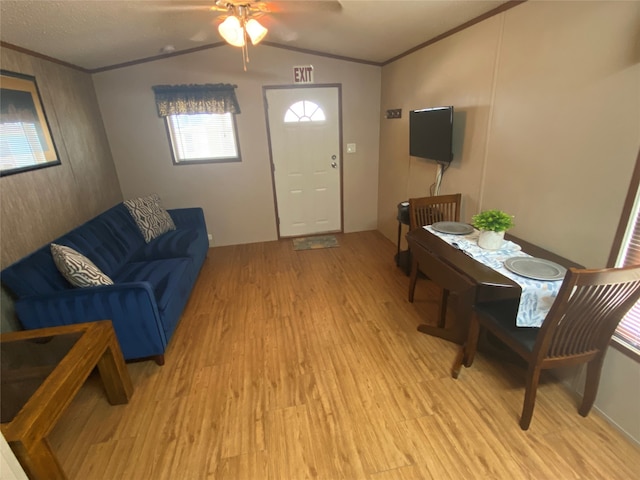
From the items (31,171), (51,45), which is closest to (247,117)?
(51,45)

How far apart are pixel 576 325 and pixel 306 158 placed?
11.1ft

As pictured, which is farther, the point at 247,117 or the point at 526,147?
the point at 247,117

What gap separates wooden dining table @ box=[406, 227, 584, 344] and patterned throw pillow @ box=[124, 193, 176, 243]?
2.63 meters

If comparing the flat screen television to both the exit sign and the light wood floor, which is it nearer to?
the light wood floor

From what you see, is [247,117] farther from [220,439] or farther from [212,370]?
[220,439]

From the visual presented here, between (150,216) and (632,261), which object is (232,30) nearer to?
(150,216)

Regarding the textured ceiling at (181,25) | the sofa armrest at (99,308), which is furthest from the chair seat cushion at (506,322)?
the sofa armrest at (99,308)

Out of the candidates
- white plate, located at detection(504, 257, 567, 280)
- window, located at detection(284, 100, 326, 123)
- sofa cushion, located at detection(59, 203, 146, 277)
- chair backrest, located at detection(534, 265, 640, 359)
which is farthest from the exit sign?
chair backrest, located at detection(534, 265, 640, 359)

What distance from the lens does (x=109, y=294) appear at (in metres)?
1.98

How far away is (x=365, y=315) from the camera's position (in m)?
2.70

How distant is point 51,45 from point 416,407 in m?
3.65

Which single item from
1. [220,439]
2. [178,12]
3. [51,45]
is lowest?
[220,439]

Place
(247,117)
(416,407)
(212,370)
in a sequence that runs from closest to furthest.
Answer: (416,407) → (212,370) → (247,117)

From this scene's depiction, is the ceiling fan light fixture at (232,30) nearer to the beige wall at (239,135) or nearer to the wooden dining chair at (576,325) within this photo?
the beige wall at (239,135)
